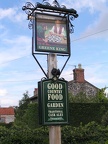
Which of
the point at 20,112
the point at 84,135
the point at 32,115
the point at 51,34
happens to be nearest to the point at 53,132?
the point at 51,34

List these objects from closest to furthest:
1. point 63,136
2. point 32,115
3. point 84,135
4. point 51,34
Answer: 1. point 51,34
2. point 63,136
3. point 84,135
4. point 32,115

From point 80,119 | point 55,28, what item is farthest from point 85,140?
point 80,119

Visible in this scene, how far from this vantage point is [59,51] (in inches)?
Answer: 336

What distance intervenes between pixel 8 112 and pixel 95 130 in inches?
2346

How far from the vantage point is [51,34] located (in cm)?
843

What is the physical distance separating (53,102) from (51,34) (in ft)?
5.62

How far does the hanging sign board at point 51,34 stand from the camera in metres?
8.30

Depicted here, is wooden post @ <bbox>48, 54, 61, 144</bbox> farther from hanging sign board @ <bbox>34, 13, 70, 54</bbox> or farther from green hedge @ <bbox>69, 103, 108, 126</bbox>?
green hedge @ <bbox>69, 103, 108, 126</bbox>

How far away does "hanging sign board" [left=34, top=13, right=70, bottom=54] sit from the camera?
27.2 ft

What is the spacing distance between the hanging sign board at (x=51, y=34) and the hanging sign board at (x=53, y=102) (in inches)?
33.0

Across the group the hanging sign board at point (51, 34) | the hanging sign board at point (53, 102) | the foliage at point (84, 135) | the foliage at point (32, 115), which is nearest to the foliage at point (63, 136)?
the foliage at point (84, 135)

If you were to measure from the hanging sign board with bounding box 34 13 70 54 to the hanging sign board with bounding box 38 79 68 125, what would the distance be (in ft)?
2.75

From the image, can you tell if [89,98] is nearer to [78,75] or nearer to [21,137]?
[78,75]

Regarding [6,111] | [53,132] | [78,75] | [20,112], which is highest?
[78,75]
